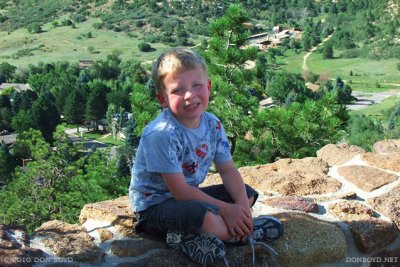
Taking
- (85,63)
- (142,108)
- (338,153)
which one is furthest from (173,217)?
(85,63)

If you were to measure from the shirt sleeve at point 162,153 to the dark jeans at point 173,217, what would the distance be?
0.16 metres

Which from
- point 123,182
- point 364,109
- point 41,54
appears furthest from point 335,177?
point 41,54

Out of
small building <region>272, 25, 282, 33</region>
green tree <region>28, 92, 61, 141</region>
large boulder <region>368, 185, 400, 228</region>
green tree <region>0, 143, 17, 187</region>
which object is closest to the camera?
large boulder <region>368, 185, 400, 228</region>

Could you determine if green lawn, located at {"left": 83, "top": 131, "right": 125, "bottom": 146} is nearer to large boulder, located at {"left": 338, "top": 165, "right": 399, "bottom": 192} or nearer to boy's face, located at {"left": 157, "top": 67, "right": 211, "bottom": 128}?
large boulder, located at {"left": 338, "top": 165, "right": 399, "bottom": 192}

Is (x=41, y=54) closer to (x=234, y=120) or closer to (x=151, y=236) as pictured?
(x=234, y=120)

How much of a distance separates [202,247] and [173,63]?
81 centimetres

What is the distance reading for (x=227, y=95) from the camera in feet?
31.0

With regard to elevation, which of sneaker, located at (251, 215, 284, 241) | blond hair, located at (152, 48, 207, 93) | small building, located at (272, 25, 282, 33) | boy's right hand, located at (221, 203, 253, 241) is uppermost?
blond hair, located at (152, 48, 207, 93)

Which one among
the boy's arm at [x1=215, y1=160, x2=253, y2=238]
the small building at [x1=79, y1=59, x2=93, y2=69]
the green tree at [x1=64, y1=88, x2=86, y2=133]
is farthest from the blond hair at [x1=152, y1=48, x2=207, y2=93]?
the small building at [x1=79, y1=59, x2=93, y2=69]

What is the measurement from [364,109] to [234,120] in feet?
138


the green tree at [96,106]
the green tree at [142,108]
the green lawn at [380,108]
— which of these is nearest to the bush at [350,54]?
the green lawn at [380,108]

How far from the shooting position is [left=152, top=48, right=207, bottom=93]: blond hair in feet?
7.45

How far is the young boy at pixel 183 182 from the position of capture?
7.26 feet

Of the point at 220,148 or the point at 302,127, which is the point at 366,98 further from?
the point at 220,148
